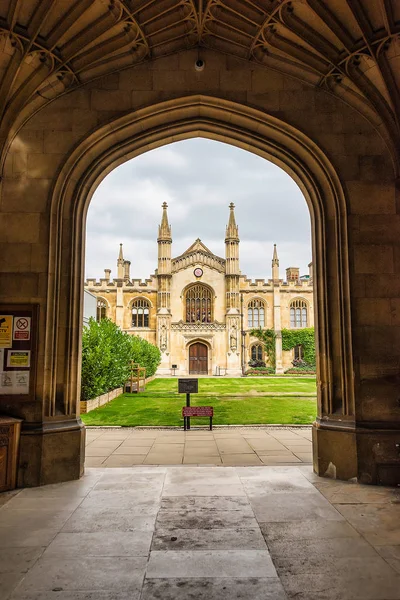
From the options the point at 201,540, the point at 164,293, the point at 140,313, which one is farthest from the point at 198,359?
the point at 201,540

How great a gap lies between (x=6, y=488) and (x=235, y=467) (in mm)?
2971

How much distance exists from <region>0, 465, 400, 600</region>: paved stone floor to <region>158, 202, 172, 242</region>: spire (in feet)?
111

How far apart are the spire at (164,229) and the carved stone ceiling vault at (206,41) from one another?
32414mm

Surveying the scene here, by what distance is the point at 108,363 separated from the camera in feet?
45.0

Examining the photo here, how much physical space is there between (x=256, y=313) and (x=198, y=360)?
698 centimetres

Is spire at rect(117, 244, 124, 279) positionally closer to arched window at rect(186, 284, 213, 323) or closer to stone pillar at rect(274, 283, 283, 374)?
arched window at rect(186, 284, 213, 323)

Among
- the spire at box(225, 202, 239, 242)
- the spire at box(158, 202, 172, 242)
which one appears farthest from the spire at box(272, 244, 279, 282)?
the spire at box(158, 202, 172, 242)

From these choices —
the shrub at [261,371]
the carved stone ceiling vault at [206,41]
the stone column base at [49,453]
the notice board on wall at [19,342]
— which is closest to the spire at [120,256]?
the shrub at [261,371]

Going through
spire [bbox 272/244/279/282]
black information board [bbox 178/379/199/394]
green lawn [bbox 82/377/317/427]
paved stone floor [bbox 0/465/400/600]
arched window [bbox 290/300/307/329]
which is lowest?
green lawn [bbox 82/377/317/427]

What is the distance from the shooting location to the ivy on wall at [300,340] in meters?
37.1

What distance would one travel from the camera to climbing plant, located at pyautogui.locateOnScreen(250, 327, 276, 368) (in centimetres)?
3678

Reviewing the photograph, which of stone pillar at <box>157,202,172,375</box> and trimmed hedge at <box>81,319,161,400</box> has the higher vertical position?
stone pillar at <box>157,202,172,375</box>

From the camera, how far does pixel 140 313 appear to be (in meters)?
38.4

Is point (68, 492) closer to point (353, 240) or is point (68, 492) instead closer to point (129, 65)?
point (353, 240)
